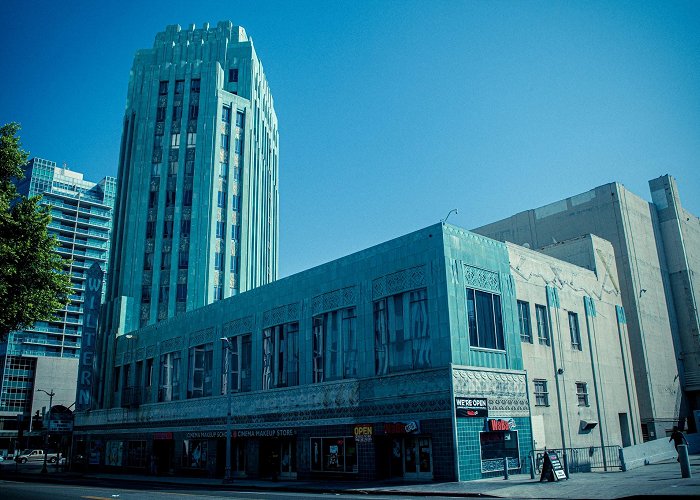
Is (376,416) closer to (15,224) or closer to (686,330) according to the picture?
(15,224)

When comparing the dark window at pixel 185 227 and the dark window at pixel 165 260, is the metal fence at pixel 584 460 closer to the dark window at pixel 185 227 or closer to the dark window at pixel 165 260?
the dark window at pixel 165 260

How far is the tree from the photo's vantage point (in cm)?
3127

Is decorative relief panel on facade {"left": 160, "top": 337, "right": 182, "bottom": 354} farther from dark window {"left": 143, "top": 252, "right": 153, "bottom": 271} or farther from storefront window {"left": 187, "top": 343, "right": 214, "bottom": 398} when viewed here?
dark window {"left": 143, "top": 252, "right": 153, "bottom": 271}

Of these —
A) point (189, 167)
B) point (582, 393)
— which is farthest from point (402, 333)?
point (189, 167)

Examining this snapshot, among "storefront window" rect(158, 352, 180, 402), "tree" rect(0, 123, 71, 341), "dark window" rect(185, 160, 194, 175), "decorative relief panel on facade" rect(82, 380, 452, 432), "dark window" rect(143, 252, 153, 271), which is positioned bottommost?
"decorative relief panel on facade" rect(82, 380, 452, 432)

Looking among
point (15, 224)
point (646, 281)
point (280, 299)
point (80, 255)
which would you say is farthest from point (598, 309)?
point (80, 255)

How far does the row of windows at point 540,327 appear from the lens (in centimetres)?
3312

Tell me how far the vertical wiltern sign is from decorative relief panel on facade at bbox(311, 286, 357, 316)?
111ft

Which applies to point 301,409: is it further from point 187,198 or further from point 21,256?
point 187,198

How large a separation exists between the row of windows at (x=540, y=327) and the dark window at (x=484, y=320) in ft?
9.47

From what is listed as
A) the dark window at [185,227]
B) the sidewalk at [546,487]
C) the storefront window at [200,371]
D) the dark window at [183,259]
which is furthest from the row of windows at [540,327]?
the dark window at [185,227]

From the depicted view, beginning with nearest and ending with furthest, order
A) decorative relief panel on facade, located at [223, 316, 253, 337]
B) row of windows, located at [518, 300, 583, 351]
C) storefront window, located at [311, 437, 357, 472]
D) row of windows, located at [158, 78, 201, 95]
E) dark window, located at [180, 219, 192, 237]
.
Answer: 1. storefront window, located at [311, 437, 357, 472]
2. row of windows, located at [518, 300, 583, 351]
3. decorative relief panel on facade, located at [223, 316, 253, 337]
4. dark window, located at [180, 219, 192, 237]
5. row of windows, located at [158, 78, 201, 95]

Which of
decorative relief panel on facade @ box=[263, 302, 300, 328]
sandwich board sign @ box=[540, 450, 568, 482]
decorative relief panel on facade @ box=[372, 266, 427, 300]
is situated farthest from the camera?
decorative relief panel on facade @ box=[263, 302, 300, 328]

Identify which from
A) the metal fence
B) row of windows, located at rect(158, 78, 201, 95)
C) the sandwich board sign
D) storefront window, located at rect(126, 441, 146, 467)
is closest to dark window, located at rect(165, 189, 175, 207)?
row of windows, located at rect(158, 78, 201, 95)
